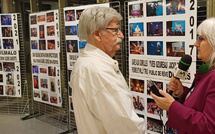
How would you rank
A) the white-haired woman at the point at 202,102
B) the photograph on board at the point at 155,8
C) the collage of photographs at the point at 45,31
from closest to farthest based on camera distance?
the white-haired woman at the point at 202,102
the photograph on board at the point at 155,8
the collage of photographs at the point at 45,31

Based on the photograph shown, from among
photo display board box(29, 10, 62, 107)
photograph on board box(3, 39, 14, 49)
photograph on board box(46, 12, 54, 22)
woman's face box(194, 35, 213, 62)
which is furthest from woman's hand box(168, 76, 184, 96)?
photograph on board box(3, 39, 14, 49)

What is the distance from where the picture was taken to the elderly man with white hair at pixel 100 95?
115 cm

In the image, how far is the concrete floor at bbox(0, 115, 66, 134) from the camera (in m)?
3.90

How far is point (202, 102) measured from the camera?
53.3 inches

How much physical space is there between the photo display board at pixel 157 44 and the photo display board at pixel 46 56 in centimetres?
145

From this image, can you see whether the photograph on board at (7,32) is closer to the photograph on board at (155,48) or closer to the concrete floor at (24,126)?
the concrete floor at (24,126)

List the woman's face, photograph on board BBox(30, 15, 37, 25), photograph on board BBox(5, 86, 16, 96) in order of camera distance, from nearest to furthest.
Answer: the woman's face → photograph on board BBox(30, 15, 37, 25) → photograph on board BBox(5, 86, 16, 96)

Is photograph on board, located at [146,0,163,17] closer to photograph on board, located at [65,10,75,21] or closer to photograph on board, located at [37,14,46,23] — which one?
photograph on board, located at [65,10,75,21]

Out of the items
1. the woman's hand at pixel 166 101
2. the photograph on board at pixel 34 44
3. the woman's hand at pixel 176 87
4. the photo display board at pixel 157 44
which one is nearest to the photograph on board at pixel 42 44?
the photograph on board at pixel 34 44

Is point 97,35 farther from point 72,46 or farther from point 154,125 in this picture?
point 72,46

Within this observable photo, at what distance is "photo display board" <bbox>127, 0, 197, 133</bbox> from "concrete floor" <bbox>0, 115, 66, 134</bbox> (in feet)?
6.14

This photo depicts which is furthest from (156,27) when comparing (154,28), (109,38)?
(109,38)

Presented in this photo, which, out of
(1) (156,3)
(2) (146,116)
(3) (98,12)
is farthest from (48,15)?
(3) (98,12)

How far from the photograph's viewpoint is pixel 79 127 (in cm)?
125
